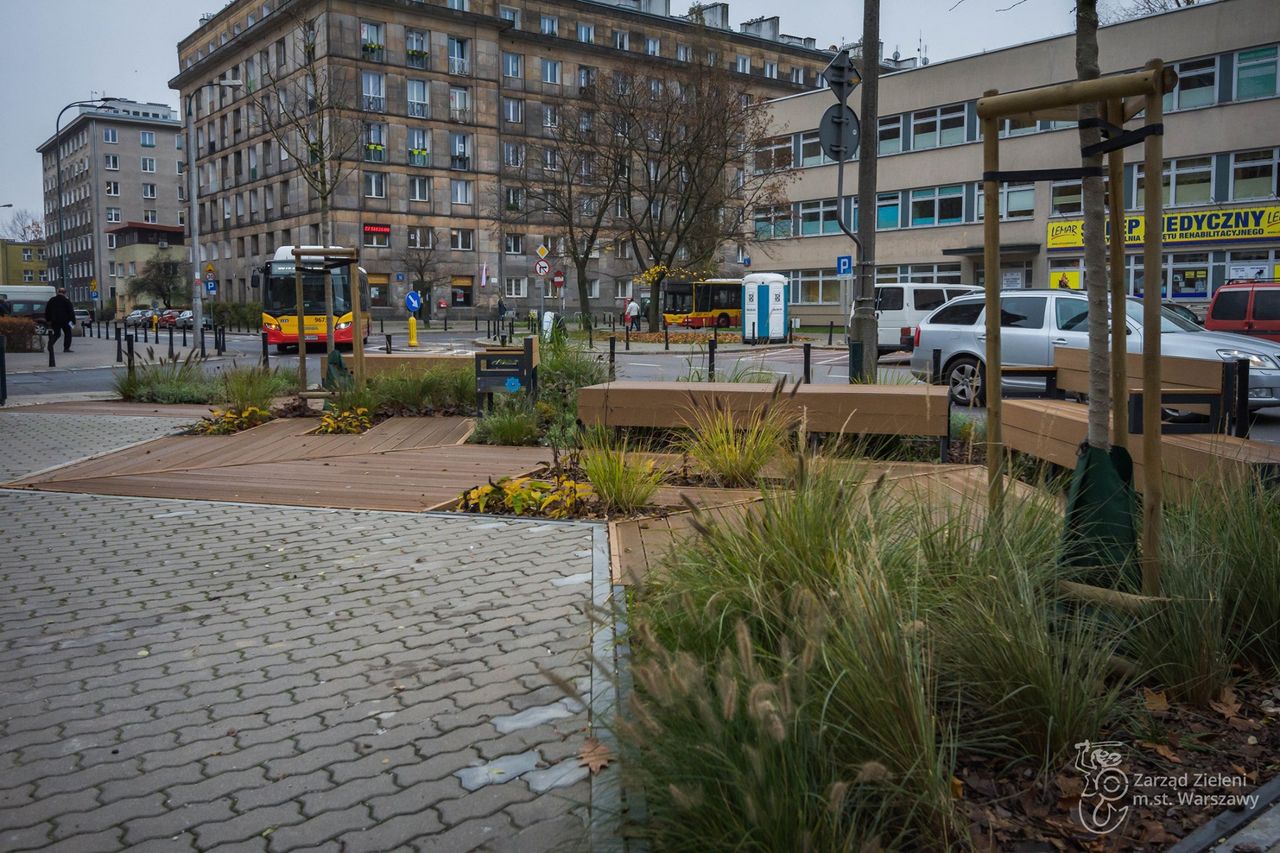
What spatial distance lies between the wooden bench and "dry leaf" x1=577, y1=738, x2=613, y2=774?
4.48m

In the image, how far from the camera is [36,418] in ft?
45.8

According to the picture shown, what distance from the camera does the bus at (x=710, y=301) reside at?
172 feet

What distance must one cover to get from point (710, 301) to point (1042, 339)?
3751cm

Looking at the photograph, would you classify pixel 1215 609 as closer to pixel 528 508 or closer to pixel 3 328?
pixel 528 508

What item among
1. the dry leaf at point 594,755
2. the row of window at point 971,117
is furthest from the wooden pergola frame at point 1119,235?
the row of window at point 971,117

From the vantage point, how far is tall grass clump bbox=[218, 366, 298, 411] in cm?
1229

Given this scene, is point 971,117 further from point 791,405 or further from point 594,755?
point 594,755

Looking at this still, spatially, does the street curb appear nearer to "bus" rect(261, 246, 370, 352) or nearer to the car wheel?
the car wheel

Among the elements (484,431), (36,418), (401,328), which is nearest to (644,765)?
(484,431)

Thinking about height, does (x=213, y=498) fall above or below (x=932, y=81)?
below

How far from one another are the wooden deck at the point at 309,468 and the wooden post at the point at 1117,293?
4.68 metres

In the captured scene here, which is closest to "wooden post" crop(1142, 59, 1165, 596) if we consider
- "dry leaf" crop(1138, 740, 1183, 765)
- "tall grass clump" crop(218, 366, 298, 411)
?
"dry leaf" crop(1138, 740, 1183, 765)

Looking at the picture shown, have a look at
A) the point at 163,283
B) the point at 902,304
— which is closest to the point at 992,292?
the point at 902,304

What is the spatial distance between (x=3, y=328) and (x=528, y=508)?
3294cm
